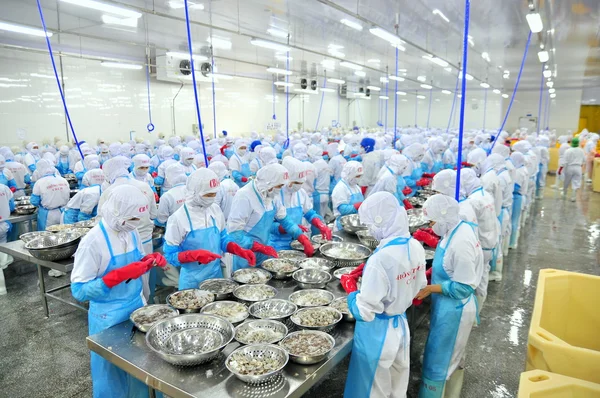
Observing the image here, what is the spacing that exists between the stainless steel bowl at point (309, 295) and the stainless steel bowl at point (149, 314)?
31.6 inches

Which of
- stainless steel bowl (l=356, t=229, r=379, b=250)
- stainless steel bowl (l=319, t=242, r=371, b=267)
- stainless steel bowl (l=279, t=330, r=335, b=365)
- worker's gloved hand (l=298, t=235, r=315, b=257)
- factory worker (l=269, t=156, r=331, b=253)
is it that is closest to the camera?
stainless steel bowl (l=279, t=330, r=335, b=365)

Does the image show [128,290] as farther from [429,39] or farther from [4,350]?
[429,39]

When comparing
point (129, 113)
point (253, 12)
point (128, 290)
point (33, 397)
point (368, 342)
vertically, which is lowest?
point (33, 397)

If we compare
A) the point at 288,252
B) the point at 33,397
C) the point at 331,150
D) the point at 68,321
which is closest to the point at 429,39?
the point at 331,150

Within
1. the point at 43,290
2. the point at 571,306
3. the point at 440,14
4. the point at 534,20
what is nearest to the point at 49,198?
the point at 43,290

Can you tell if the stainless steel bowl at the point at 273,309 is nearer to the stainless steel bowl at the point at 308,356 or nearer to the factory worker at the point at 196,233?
the stainless steel bowl at the point at 308,356

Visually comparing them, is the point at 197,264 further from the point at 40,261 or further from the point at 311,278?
the point at 40,261

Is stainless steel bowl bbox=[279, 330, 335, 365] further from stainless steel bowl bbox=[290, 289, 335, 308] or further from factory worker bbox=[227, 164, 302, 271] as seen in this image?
factory worker bbox=[227, 164, 302, 271]

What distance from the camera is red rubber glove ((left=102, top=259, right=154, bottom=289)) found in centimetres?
237

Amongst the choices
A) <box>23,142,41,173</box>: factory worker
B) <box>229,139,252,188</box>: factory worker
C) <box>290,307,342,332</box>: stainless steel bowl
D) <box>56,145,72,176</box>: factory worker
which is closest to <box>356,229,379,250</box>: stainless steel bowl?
<box>290,307,342,332</box>: stainless steel bowl

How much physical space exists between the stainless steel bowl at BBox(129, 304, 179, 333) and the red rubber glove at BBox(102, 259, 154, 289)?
0.25 meters

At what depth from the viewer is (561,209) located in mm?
10172

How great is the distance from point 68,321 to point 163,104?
10.4 meters

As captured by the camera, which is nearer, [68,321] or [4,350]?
[4,350]
